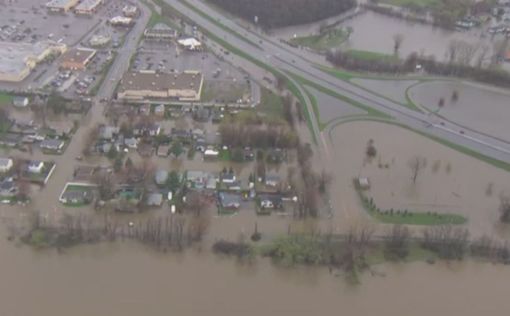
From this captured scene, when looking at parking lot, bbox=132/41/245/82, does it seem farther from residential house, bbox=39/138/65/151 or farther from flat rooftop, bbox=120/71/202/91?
residential house, bbox=39/138/65/151

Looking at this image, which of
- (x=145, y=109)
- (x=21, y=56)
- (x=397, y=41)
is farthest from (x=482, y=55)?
(x=21, y=56)

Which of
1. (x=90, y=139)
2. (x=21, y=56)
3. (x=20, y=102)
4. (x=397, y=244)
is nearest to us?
(x=397, y=244)

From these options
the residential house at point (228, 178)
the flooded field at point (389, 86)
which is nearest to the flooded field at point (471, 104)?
the flooded field at point (389, 86)

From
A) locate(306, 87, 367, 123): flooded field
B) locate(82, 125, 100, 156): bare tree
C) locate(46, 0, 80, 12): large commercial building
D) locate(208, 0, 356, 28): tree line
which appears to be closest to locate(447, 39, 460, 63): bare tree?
locate(306, 87, 367, 123): flooded field

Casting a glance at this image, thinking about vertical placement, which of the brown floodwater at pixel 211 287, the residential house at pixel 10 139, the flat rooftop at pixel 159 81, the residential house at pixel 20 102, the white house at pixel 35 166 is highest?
the flat rooftop at pixel 159 81

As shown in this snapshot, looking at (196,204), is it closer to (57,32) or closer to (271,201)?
(271,201)

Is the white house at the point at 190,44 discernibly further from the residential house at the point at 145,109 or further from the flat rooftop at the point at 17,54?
the residential house at the point at 145,109
